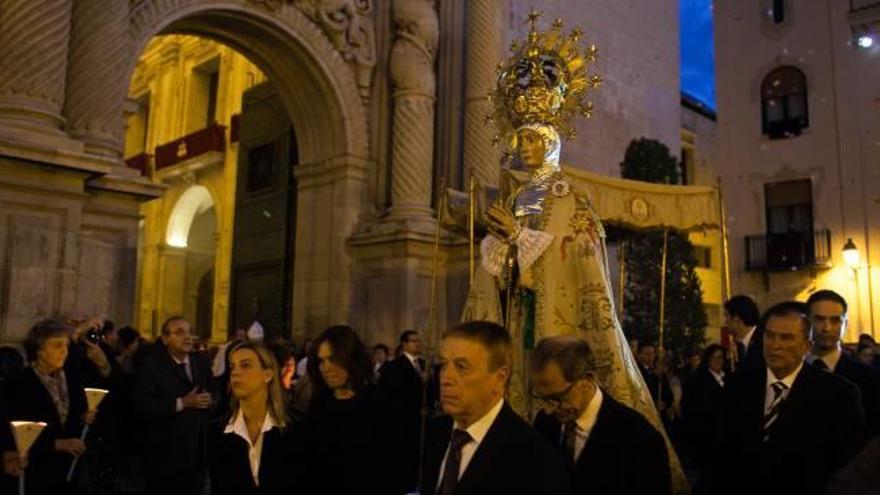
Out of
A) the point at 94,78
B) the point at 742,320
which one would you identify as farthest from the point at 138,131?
the point at 742,320

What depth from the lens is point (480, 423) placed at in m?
2.49

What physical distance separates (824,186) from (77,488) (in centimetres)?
2017

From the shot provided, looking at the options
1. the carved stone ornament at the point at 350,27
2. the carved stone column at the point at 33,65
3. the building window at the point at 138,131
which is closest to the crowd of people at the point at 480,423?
the carved stone column at the point at 33,65

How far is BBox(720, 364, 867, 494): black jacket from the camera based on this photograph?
3.37 meters

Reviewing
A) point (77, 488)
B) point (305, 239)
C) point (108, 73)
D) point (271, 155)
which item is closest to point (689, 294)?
point (305, 239)

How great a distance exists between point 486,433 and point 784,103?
22182mm

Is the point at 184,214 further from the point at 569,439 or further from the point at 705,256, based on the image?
the point at 569,439

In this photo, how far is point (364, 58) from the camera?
38.6 ft

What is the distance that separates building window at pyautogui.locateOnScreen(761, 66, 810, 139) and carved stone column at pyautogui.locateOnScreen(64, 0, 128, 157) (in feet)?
59.8

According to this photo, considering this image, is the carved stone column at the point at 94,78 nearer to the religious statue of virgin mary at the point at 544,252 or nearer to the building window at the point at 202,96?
the religious statue of virgin mary at the point at 544,252

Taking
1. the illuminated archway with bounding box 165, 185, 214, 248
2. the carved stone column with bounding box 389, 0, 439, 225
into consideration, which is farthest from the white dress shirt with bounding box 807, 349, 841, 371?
the illuminated archway with bounding box 165, 185, 214, 248

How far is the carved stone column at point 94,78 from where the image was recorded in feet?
28.6

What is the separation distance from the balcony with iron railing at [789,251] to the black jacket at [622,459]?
19.4 meters

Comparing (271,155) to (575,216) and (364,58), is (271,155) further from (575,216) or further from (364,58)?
(575,216)
